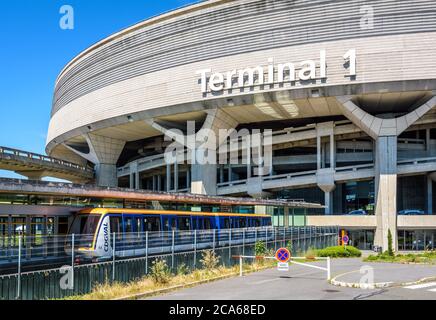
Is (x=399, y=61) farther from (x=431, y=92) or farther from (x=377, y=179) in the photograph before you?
(x=377, y=179)

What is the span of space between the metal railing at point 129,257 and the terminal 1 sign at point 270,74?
20.1 meters

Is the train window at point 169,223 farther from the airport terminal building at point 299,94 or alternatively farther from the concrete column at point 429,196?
the concrete column at point 429,196

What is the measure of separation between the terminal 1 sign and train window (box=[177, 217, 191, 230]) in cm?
2564

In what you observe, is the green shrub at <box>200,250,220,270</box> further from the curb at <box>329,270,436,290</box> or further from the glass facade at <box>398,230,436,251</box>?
the glass facade at <box>398,230,436,251</box>

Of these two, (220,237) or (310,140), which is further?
(310,140)

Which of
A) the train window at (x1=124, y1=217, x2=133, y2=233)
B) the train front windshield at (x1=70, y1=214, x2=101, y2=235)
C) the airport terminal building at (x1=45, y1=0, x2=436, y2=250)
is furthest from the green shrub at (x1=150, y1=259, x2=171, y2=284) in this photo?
the airport terminal building at (x1=45, y1=0, x2=436, y2=250)

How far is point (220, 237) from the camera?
88.4 ft

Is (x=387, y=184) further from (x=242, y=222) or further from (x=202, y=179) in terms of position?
(x=242, y=222)

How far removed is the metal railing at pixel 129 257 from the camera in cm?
1562

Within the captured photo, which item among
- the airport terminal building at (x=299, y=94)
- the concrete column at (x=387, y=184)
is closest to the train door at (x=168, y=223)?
the airport terminal building at (x=299, y=94)

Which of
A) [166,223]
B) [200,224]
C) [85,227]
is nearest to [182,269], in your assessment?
[85,227]

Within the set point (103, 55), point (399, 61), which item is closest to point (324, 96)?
point (399, 61)

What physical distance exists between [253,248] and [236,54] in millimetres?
30632

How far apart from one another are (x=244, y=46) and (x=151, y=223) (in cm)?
3202
